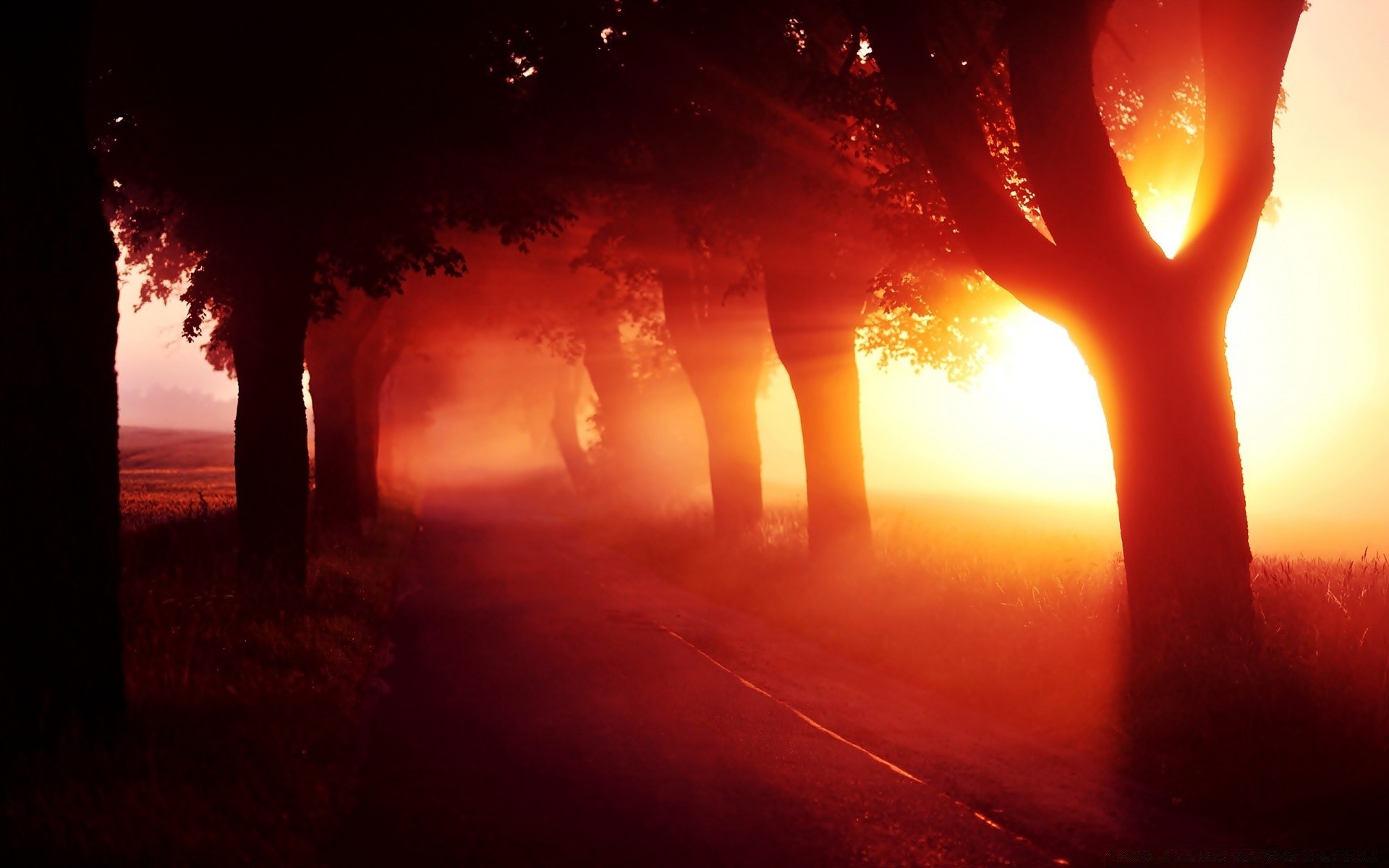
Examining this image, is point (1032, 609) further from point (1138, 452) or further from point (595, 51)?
point (595, 51)

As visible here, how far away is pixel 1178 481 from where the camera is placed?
26.9 ft

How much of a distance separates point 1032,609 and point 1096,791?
3.69 metres

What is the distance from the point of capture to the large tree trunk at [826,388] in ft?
50.2

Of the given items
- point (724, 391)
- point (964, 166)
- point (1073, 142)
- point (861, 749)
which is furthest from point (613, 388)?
point (861, 749)

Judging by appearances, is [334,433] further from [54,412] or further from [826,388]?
[54,412]

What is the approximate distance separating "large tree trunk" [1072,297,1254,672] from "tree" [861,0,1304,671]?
12 mm

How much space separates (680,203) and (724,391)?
18.6 ft

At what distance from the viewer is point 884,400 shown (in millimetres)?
107812

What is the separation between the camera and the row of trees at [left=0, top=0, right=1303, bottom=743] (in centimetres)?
618

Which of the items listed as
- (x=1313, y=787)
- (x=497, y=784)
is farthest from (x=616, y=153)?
(x=1313, y=787)

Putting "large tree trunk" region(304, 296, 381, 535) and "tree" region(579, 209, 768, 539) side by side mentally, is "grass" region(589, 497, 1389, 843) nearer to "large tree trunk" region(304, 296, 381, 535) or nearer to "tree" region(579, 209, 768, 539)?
"tree" region(579, 209, 768, 539)

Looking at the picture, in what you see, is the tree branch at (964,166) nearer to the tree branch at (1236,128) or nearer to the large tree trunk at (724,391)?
the tree branch at (1236,128)

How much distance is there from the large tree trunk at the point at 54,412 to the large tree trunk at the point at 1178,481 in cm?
743

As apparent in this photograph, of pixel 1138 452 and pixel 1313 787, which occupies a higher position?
pixel 1138 452
